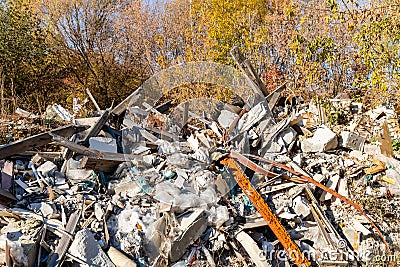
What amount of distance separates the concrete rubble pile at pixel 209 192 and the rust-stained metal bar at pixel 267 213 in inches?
0.5

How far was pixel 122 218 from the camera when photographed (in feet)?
13.7

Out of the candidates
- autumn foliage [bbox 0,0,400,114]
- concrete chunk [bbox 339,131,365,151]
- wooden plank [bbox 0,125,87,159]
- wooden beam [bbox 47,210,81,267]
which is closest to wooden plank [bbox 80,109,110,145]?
wooden plank [bbox 0,125,87,159]

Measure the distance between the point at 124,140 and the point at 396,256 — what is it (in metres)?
4.06

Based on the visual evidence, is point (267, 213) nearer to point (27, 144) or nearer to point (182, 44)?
point (27, 144)

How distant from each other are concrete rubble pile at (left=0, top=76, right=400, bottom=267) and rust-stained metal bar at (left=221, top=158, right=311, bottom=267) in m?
0.01

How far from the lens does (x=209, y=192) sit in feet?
14.8

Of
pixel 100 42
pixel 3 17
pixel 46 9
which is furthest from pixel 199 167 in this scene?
pixel 46 9

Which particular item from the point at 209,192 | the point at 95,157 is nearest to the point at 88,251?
the point at 95,157

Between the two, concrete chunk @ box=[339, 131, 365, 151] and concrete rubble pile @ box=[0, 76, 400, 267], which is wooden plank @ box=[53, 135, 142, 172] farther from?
concrete chunk @ box=[339, 131, 365, 151]

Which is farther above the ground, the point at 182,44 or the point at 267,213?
the point at 182,44

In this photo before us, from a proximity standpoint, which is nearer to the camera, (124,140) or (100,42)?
(124,140)

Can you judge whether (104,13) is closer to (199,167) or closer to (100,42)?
(100,42)

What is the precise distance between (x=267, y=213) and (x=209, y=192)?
761 mm

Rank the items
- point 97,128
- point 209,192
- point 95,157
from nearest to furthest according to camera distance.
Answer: point 209,192 < point 95,157 < point 97,128
